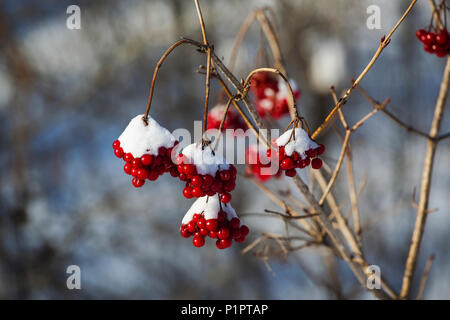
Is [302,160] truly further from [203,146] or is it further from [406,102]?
[406,102]

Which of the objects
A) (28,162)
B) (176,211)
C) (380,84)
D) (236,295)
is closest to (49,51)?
(28,162)

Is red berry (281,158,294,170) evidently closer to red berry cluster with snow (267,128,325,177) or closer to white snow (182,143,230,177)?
red berry cluster with snow (267,128,325,177)

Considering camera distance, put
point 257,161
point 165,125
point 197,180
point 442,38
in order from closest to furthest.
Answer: point 197,180 < point 442,38 < point 257,161 < point 165,125

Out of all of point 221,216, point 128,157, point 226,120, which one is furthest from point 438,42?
point 128,157

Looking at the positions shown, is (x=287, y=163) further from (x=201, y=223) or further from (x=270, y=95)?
(x=270, y=95)

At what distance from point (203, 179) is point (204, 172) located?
0.05 ft

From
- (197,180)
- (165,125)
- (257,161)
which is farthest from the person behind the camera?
(165,125)

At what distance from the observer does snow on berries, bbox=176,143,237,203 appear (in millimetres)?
706

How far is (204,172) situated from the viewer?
708 mm

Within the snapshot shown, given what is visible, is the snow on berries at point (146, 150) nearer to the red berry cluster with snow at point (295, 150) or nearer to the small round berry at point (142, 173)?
the small round berry at point (142, 173)

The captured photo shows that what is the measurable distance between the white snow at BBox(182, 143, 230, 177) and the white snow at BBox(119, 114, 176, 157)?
0.17 ft
